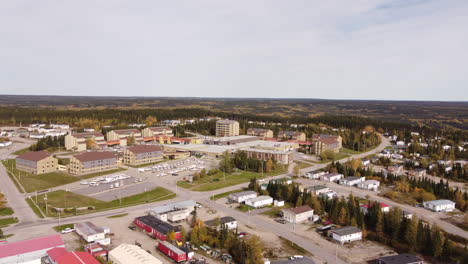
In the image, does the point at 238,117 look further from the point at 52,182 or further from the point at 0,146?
the point at 52,182

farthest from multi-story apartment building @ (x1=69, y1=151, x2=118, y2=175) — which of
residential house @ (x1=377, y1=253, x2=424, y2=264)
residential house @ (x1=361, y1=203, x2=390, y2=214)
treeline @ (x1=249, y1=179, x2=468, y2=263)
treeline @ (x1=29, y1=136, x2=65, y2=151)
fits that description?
residential house @ (x1=377, y1=253, x2=424, y2=264)

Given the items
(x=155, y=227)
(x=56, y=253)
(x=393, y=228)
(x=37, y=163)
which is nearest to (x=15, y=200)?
(x=37, y=163)

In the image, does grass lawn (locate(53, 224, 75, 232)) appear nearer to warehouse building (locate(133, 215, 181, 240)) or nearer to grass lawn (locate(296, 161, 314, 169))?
warehouse building (locate(133, 215, 181, 240))

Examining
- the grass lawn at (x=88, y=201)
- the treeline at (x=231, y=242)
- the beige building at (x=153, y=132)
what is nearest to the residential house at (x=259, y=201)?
the treeline at (x=231, y=242)

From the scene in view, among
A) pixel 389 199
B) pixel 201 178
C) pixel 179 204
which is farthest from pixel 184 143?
pixel 389 199

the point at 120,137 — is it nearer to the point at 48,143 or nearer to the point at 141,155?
the point at 48,143
